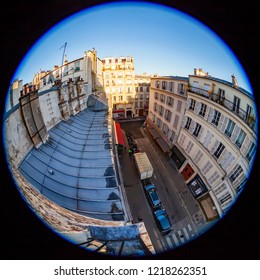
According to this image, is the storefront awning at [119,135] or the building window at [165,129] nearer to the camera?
the building window at [165,129]

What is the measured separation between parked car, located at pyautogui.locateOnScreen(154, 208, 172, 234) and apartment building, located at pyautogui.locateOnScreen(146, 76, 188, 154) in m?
0.59

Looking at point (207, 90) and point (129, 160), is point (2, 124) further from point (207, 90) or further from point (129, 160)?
point (207, 90)

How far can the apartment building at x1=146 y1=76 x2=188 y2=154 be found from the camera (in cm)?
112

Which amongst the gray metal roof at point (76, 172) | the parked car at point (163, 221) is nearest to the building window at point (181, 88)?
the gray metal roof at point (76, 172)

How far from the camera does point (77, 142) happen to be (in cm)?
120

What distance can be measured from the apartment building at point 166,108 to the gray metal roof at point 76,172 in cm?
52

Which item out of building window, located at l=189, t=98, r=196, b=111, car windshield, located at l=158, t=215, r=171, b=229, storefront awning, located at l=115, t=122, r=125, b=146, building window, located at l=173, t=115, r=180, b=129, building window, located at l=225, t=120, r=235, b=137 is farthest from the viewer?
storefront awning, located at l=115, t=122, r=125, b=146

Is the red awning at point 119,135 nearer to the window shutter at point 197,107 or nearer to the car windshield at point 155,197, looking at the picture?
the car windshield at point 155,197

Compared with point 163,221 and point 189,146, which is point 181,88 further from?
point 163,221

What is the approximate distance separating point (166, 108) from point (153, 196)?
852 mm

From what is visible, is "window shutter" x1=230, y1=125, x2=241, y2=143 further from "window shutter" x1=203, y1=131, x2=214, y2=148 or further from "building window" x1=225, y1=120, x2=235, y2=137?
"window shutter" x1=203, y1=131, x2=214, y2=148

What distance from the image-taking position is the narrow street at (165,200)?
1.20m

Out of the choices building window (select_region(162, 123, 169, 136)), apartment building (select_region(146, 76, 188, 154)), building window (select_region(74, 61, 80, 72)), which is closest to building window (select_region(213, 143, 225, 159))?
apartment building (select_region(146, 76, 188, 154))

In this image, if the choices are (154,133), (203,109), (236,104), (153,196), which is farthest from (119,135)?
(236,104)
